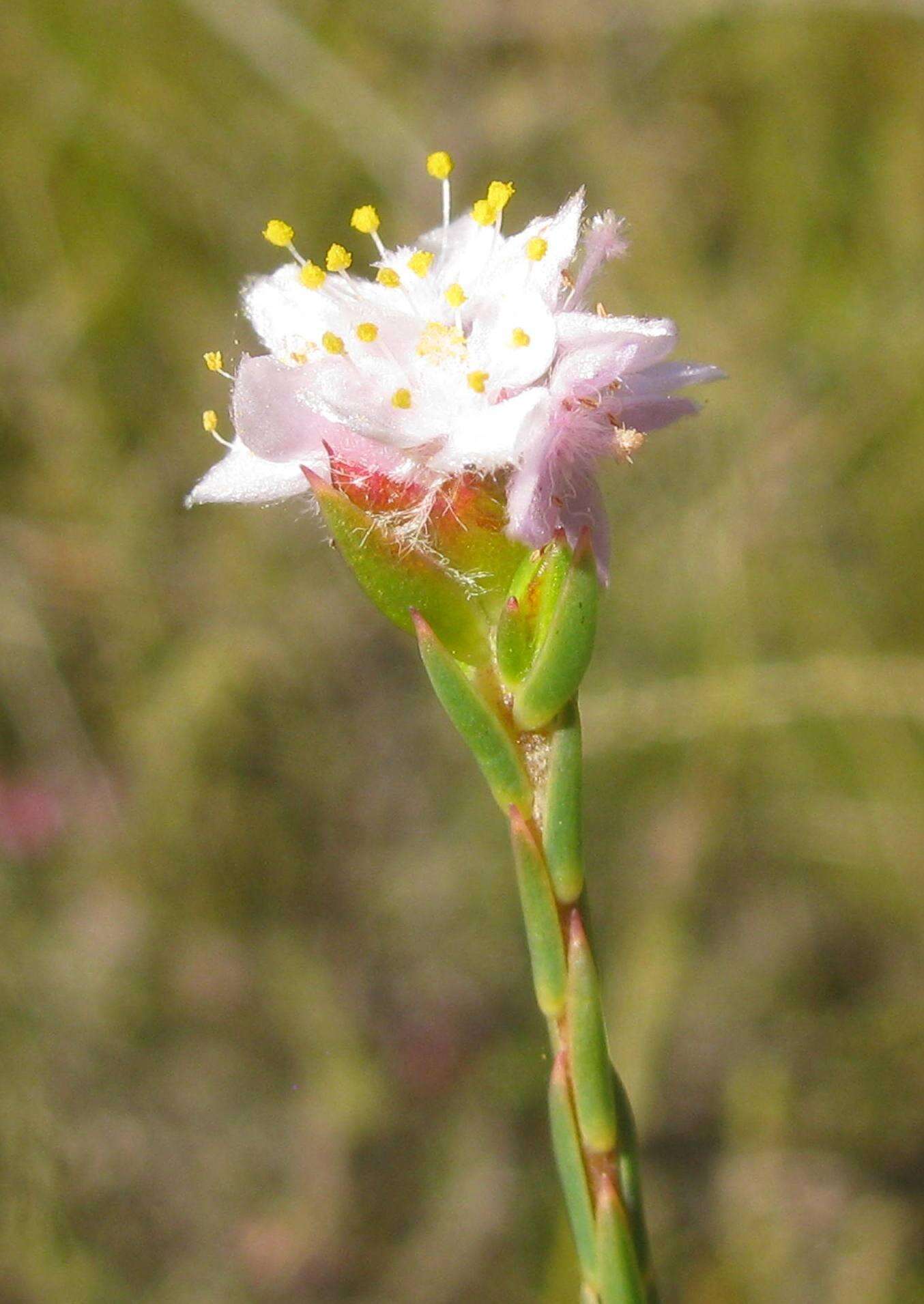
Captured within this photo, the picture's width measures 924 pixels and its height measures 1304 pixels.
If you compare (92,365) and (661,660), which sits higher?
(92,365)

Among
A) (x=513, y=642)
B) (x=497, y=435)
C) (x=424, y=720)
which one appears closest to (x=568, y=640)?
(x=513, y=642)

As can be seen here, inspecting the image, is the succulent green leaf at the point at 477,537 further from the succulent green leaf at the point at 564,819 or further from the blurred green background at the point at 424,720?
the blurred green background at the point at 424,720

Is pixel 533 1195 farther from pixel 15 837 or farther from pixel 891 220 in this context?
pixel 891 220

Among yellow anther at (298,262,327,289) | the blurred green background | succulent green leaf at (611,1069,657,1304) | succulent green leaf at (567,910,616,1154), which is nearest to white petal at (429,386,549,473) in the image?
yellow anther at (298,262,327,289)

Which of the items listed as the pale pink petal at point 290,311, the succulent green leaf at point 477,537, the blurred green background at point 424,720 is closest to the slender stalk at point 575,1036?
the succulent green leaf at point 477,537

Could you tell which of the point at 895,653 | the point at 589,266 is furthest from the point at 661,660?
the point at 589,266

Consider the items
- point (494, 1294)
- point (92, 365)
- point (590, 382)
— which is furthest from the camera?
point (92, 365)

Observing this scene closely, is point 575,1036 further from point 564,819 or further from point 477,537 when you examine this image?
point 477,537
